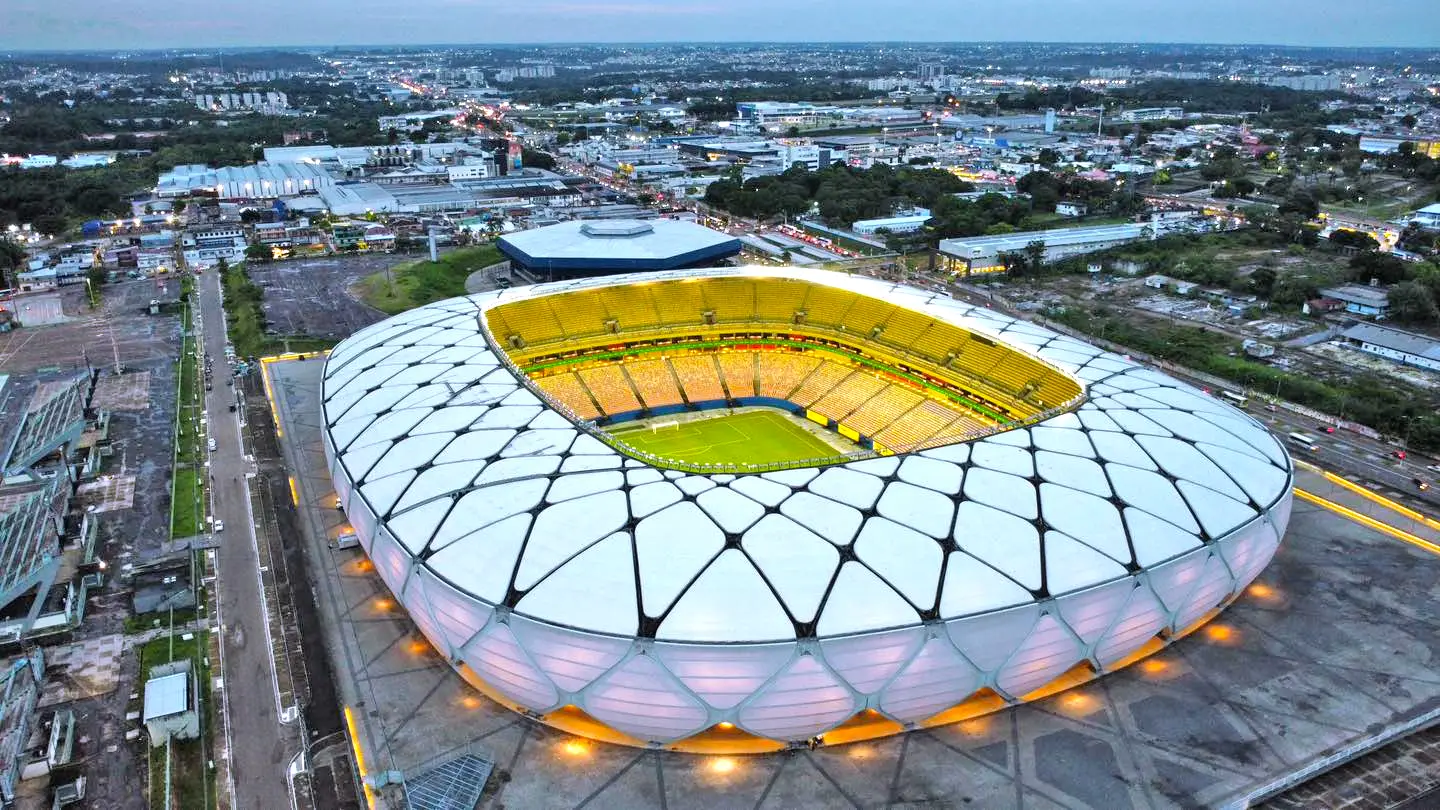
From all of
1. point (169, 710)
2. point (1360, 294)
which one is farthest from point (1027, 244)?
point (169, 710)

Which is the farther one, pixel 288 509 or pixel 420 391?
pixel 288 509

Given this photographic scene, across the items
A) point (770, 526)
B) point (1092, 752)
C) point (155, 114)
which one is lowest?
point (1092, 752)

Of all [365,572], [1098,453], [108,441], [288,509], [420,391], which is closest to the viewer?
[1098,453]

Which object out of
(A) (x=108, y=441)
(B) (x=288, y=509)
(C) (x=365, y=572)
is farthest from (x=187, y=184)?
(C) (x=365, y=572)

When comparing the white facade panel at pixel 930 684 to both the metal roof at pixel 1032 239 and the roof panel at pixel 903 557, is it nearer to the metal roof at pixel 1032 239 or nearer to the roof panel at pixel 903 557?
the roof panel at pixel 903 557

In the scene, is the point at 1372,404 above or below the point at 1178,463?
below

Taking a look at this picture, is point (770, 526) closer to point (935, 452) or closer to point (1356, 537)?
point (935, 452)

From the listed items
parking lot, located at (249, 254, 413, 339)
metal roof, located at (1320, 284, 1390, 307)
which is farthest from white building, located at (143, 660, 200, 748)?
metal roof, located at (1320, 284, 1390, 307)
